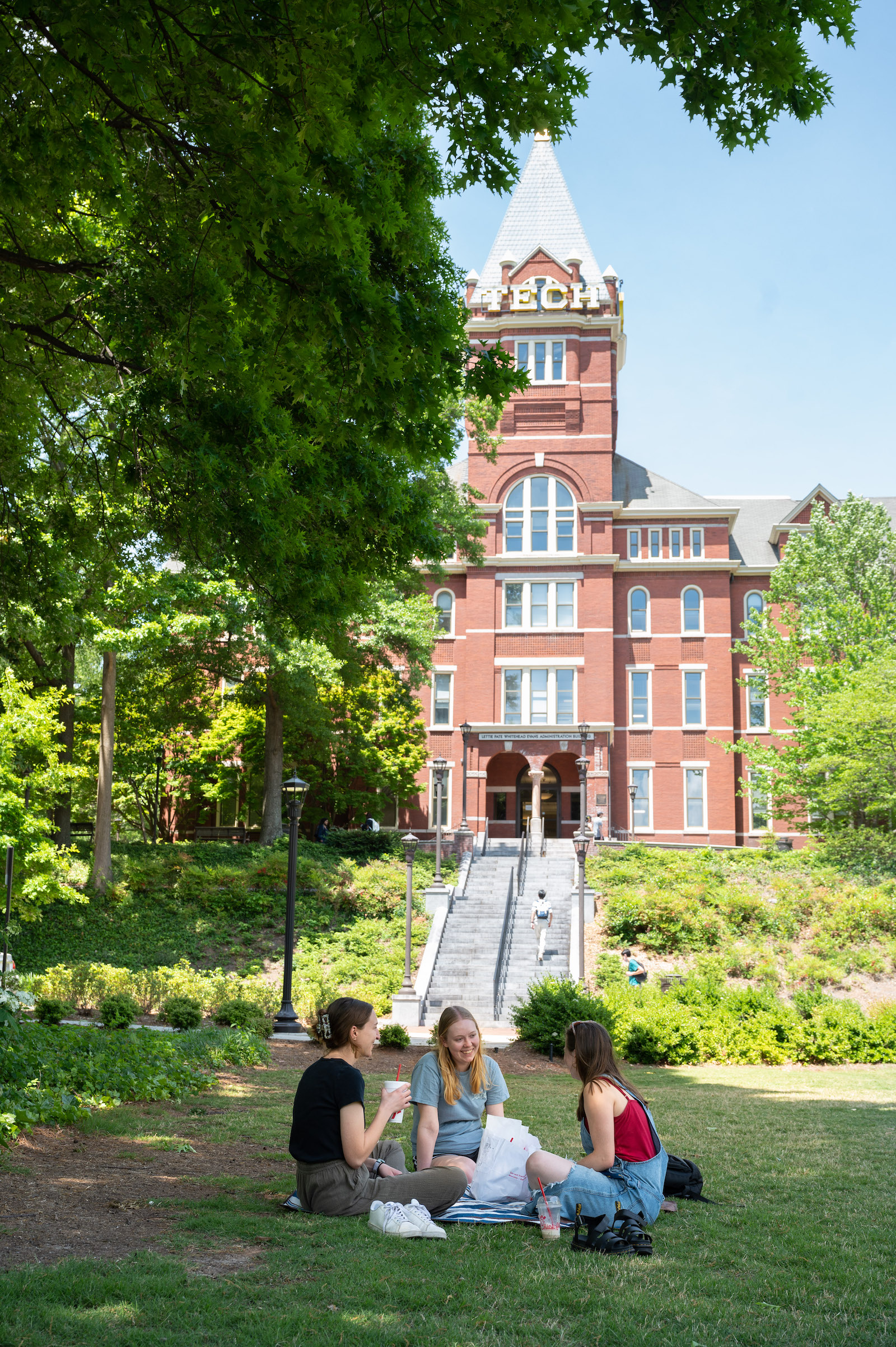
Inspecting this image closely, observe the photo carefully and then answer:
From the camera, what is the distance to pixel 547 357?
42781mm

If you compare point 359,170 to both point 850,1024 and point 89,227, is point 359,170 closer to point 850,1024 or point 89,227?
point 89,227

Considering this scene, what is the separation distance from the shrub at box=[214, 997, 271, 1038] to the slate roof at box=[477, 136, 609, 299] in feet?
112

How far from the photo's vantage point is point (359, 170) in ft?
19.9

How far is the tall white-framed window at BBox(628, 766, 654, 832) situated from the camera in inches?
1646

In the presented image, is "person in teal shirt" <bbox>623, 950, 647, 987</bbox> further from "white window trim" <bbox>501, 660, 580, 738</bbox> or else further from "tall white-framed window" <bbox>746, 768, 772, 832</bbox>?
"white window trim" <bbox>501, 660, 580, 738</bbox>

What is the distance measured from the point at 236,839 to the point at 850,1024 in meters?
27.1

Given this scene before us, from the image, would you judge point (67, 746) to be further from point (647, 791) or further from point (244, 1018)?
point (647, 791)

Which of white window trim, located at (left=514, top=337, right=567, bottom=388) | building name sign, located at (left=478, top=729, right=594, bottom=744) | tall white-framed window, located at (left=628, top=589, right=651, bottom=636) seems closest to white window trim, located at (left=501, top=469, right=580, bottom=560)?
tall white-framed window, located at (left=628, top=589, right=651, bottom=636)

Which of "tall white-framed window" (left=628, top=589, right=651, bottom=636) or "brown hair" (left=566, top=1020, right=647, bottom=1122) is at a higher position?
"tall white-framed window" (left=628, top=589, right=651, bottom=636)

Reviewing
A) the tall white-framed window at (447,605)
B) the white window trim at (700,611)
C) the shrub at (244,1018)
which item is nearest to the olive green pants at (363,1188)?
the shrub at (244,1018)

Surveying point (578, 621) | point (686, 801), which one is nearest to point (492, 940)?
point (686, 801)

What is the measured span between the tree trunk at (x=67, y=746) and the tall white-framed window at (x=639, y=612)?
73.3ft

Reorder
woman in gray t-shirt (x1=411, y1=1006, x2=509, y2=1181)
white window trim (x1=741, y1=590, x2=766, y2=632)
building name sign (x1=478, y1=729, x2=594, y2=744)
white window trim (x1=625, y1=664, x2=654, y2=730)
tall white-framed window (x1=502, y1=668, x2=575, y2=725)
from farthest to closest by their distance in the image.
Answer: white window trim (x1=741, y1=590, x2=766, y2=632) < white window trim (x1=625, y1=664, x2=654, y2=730) < tall white-framed window (x1=502, y1=668, x2=575, y2=725) < building name sign (x1=478, y1=729, x2=594, y2=744) < woman in gray t-shirt (x1=411, y1=1006, x2=509, y2=1181)

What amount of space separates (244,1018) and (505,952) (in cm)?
992
